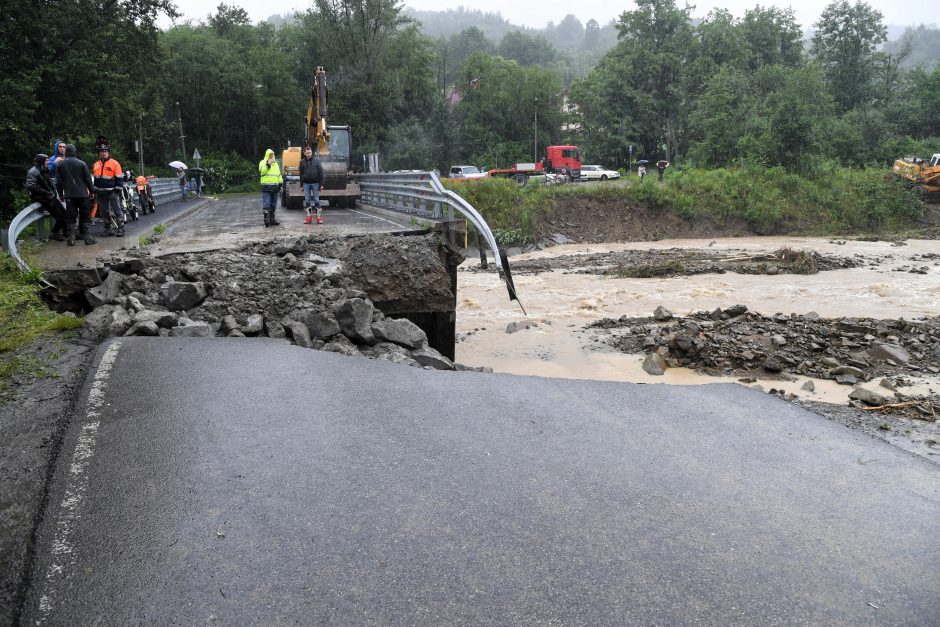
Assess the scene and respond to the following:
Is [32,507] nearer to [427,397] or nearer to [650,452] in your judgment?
[427,397]

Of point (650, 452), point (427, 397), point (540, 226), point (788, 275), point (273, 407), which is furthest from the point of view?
point (540, 226)

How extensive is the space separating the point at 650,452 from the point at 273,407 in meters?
3.01

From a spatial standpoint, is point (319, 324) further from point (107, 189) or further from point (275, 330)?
point (107, 189)

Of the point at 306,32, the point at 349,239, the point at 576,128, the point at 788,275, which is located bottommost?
the point at 788,275

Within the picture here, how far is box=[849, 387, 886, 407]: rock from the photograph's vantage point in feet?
27.1

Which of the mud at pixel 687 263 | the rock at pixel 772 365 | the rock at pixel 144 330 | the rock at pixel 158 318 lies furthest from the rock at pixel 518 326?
the mud at pixel 687 263

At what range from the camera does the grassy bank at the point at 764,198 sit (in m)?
32.4

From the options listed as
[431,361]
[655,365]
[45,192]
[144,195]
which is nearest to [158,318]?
[431,361]

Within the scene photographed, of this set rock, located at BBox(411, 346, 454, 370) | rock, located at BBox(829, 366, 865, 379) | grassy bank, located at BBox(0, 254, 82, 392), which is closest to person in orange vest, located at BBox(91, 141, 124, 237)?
grassy bank, located at BBox(0, 254, 82, 392)

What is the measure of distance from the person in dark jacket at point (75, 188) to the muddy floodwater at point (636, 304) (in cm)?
672

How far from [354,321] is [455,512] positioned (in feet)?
15.8

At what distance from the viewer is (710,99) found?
45.9 metres

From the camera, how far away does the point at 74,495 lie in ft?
13.5

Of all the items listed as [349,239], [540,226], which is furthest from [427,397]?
[540,226]
